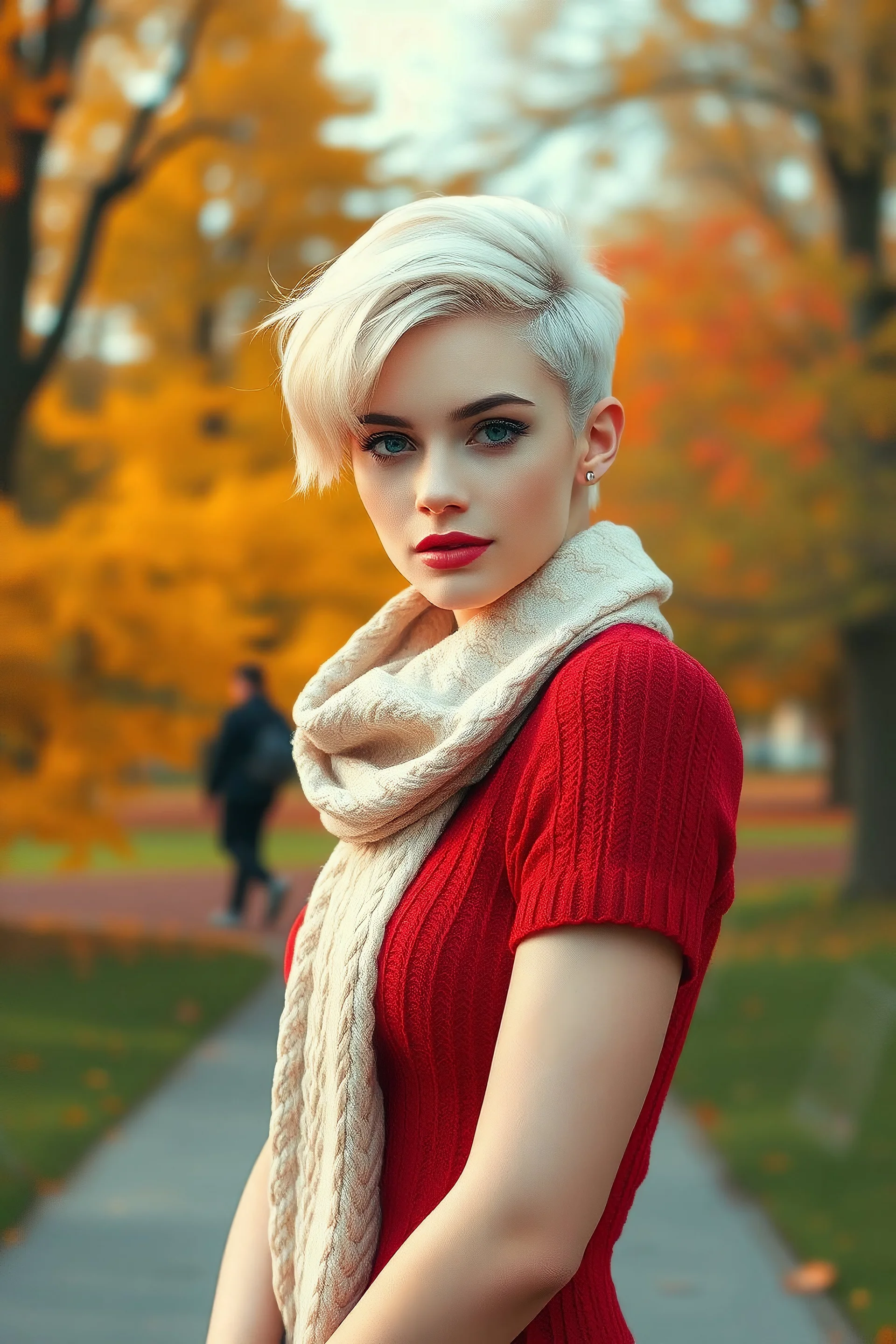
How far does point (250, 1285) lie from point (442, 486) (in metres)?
0.85

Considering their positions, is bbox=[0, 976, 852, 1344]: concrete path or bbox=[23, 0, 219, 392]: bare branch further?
bbox=[23, 0, 219, 392]: bare branch

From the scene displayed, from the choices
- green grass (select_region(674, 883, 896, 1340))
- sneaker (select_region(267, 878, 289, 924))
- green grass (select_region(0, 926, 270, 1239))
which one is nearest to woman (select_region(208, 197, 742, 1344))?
green grass (select_region(674, 883, 896, 1340))

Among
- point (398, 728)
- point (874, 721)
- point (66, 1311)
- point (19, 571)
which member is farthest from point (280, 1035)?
point (874, 721)

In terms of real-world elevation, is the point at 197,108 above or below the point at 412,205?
above

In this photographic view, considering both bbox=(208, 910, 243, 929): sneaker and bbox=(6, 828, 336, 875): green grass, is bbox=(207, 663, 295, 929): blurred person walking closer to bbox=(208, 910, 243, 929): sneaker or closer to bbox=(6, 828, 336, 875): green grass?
bbox=(208, 910, 243, 929): sneaker

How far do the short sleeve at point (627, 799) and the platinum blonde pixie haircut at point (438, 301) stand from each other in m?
0.30

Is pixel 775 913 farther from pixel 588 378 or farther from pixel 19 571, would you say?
pixel 588 378

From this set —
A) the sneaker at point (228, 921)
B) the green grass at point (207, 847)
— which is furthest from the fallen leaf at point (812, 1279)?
the green grass at point (207, 847)

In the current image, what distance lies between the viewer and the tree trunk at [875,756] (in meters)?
13.3

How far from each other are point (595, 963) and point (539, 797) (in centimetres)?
14

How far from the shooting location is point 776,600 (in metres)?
12.3

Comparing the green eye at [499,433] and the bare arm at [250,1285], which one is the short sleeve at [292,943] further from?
the green eye at [499,433]

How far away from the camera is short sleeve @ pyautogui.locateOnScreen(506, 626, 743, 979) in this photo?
46.5 inches

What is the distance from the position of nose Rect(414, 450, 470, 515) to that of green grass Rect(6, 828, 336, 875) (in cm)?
1873
